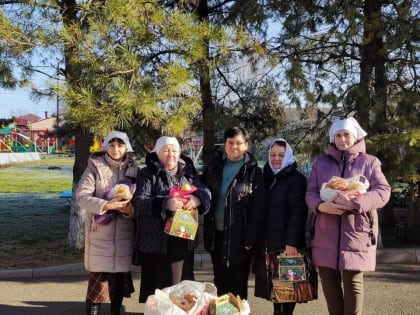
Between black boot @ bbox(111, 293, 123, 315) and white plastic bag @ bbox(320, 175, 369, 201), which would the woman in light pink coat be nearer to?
black boot @ bbox(111, 293, 123, 315)

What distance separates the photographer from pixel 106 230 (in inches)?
148

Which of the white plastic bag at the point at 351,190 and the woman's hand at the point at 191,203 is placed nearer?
the white plastic bag at the point at 351,190

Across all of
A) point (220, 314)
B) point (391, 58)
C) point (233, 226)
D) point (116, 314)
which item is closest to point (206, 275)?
point (116, 314)

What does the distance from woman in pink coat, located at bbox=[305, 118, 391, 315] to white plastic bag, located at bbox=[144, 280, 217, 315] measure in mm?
912

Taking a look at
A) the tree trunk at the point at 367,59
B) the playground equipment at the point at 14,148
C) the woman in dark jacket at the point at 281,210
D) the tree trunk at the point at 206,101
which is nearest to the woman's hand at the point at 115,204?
the woman in dark jacket at the point at 281,210

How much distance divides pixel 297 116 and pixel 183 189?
473cm

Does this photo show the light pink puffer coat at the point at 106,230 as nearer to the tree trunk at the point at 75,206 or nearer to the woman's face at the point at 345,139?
the woman's face at the point at 345,139

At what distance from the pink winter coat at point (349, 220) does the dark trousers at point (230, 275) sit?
2.14 feet

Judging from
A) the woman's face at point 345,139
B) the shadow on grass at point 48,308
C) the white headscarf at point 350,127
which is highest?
the white headscarf at point 350,127

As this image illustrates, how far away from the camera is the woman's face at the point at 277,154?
11.8ft

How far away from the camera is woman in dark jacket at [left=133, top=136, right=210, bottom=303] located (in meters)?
3.48

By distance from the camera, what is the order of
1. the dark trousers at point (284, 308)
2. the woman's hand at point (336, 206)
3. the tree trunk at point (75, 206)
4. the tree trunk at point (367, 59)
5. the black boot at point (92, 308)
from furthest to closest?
the tree trunk at point (75, 206) < the tree trunk at point (367, 59) < the black boot at point (92, 308) < the dark trousers at point (284, 308) < the woman's hand at point (336, 206)

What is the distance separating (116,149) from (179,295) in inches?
54.1

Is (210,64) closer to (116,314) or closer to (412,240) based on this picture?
(116,314)
